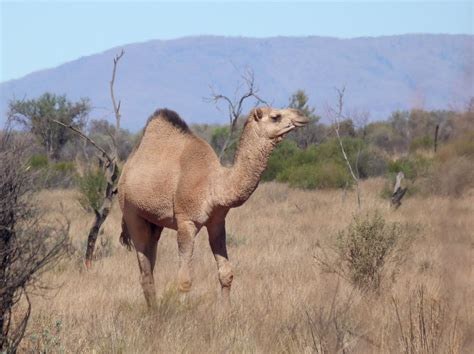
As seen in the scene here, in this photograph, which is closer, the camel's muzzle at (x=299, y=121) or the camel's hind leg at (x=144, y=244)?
the camel's muzzle at (x=299, y=121)

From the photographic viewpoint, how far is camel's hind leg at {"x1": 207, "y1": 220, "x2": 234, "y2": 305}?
28.1ft

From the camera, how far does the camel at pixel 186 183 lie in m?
8.35

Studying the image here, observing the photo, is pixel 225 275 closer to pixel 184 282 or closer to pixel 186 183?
pixel 184 282

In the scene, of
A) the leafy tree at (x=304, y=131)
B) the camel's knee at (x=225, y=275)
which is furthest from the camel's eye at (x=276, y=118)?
the leafy tree at (x=304, y=131)

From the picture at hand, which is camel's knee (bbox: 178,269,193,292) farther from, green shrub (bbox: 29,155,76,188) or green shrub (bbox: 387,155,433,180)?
green shrub (bbox: 387,155,433,180)

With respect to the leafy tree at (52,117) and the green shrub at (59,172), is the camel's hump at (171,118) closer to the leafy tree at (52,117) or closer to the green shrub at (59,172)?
the green shrub at (59,172)

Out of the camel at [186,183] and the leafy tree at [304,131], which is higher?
the camel at [186,183]

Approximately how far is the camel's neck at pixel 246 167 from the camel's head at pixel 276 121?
2.5 inches

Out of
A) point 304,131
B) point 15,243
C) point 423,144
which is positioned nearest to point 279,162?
point 423,144

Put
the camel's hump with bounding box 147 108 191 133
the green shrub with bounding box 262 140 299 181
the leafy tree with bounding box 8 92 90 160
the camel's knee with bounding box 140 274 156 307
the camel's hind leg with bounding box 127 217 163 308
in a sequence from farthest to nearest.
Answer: the leafy tree with bounding box 8 92 90 160
the green shrub with bounding box 262 140 299 181
the camel's hump with bounding box 147 108 191 133
the camel's hind leg with bounding box 127 217 163 308
the camel's knee with bounding box 140 274 156 307

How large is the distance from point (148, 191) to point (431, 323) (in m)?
4.00

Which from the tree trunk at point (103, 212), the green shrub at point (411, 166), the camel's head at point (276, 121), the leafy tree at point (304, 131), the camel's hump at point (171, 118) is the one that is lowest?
the leafy tree at point (304, 131)

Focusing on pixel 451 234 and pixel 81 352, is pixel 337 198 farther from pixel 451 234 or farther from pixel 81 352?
pixel 451 234

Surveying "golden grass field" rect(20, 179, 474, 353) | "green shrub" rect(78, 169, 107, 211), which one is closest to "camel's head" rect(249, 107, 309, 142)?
"golden grass field" rect(20, 179, 474, 353)
